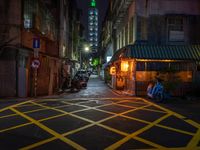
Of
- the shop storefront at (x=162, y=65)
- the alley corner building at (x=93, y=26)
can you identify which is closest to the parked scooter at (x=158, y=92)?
the shop storefront at (x=162, y=65)

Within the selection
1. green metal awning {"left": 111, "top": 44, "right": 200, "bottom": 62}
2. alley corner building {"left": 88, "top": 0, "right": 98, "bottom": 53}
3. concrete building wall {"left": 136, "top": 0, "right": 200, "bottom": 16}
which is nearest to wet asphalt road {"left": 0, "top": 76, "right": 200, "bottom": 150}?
green metal awning {"left": 111, "top": 44, "right": 200, "bottom": 62}

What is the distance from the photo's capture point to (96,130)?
27.8 feet

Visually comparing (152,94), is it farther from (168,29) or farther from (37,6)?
(37,6)

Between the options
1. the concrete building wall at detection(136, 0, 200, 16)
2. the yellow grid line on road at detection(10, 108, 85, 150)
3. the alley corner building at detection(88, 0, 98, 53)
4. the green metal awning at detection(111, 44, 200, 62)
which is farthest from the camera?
the alley corner building at detection(88, 0, 98, 53)

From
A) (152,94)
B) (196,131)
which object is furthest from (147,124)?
(152,94)

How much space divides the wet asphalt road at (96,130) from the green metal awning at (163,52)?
268 inches

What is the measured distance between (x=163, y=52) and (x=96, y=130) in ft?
39.8

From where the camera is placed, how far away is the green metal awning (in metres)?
18.3

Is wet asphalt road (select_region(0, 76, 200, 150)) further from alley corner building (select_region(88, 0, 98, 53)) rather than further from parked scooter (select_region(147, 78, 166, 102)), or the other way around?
alley corner building (select_region(88, 0, 98, 53))

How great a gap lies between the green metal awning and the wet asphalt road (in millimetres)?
6808

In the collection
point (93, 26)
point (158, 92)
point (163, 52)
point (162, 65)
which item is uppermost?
point (93, 26)

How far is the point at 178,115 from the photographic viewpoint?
455 inches

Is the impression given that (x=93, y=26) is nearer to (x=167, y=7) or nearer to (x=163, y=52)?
(x=167, y=7)

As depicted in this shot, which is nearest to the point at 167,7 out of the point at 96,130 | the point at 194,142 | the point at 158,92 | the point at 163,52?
the point at 163,52
